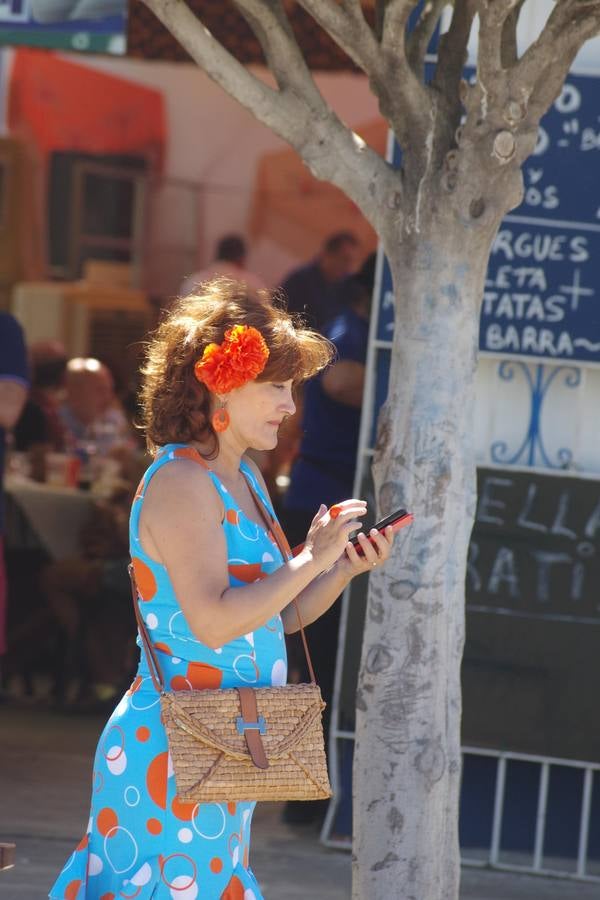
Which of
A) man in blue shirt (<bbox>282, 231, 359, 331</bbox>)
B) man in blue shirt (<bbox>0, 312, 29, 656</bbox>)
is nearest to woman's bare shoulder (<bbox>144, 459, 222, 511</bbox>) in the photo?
man in blue shirt (<bbox>0, 312, 29, 656</bbox>)

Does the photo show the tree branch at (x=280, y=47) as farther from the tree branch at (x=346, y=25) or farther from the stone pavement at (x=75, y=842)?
the stone pavement at (x=75, y=842)

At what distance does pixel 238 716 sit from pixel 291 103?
172 centimetres

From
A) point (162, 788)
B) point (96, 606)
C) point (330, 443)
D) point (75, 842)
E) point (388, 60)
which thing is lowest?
point (75, 842)

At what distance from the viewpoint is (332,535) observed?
3.03 m

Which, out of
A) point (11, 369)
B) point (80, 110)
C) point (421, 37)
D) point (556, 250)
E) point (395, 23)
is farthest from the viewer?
point (80, 110)

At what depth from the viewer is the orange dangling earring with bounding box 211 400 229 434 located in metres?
3.21

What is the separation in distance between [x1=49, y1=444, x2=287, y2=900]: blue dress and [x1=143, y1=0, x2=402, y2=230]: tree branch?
116 cm

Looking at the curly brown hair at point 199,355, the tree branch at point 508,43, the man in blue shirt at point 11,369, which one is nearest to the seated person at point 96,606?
the man in blue shirt at point 11,369

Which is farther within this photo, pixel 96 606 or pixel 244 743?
pixel 96 606

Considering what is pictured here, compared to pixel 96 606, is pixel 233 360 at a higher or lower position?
higher

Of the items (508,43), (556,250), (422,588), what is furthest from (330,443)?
(508,43)

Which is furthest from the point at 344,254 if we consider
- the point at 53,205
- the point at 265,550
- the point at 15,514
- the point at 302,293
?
the point at 265,550

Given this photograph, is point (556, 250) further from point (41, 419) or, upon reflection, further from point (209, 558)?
point (41, 419)

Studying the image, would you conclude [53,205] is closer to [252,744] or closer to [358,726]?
[358,726]
